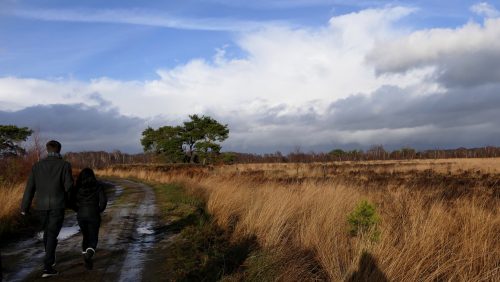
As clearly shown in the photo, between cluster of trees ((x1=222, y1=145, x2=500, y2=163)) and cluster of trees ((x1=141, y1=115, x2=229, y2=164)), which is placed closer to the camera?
cluster of trees ((x1=141, y1=115, x2=229, y2=164))

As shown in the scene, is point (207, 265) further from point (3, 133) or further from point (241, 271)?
point (3, 133)

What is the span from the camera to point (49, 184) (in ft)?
22.3

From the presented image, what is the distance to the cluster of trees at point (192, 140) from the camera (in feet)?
185

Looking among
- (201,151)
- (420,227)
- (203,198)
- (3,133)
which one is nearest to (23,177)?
(203,198)

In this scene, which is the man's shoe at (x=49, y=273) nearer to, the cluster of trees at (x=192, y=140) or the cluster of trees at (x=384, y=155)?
the cluster of trees at (x=192, y=140)

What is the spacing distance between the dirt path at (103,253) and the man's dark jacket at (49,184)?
1.09m

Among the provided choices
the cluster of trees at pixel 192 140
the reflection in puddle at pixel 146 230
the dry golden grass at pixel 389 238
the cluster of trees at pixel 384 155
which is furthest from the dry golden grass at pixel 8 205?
the cluster of trees at pixel 384 155

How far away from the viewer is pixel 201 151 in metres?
57.1

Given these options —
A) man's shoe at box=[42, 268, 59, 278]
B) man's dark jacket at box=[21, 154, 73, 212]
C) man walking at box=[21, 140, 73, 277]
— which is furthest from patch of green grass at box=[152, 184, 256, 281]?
man's dark jacket at box=[21, 154, 73, 212]

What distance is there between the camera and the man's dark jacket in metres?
6.76

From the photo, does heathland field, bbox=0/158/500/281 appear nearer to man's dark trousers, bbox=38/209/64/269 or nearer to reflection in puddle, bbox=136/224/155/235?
reflection in puddle, bbox=136/224/155/235

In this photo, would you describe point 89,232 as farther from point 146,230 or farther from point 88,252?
point 146,230

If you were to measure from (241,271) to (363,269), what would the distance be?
2.00 m

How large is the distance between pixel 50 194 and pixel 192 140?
52405mm
